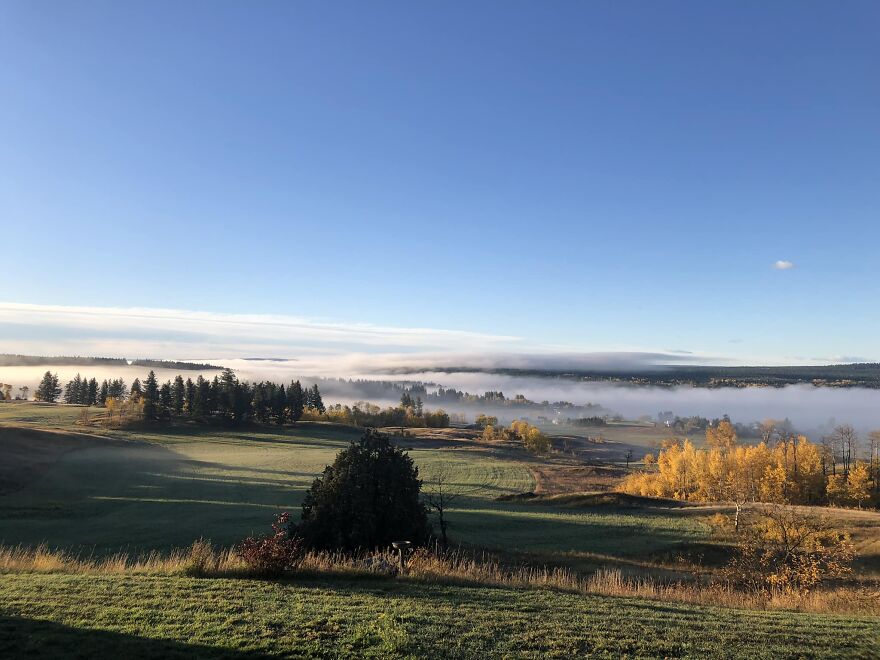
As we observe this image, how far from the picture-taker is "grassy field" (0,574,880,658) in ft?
28.0

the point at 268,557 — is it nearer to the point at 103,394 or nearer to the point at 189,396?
the point at 189,396

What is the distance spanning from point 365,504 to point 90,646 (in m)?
15.7

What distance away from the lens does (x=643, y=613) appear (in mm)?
11461

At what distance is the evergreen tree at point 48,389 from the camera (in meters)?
182

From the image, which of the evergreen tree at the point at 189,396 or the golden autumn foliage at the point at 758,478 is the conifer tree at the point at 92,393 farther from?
the golden autumn foliage at the point at 758,478

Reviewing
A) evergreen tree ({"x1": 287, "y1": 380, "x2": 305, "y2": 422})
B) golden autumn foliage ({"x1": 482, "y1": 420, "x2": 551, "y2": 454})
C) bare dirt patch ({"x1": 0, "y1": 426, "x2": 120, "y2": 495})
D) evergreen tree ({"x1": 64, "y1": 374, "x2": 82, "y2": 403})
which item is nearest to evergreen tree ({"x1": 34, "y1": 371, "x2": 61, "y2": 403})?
evergreen tree ({"x1": 64, "y1": 374, "x2": 82, "y2": 403})

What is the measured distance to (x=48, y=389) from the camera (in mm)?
182500

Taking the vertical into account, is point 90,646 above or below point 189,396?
above

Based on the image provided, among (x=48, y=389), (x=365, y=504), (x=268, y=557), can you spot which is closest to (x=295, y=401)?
(x=48, y=389)

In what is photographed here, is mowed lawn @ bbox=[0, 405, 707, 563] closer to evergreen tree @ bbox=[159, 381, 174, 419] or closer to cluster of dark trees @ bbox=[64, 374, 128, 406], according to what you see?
evergreen tree @ bbox=[159, 381, 174, 419]

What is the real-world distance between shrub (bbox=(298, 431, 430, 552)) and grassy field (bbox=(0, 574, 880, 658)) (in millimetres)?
Result: 10580

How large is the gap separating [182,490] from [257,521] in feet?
80.1

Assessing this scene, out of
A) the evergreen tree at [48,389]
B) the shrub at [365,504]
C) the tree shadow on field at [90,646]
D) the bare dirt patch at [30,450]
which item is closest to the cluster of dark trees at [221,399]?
the bare dirt patch at [30,450]

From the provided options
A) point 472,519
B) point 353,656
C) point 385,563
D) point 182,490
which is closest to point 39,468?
point 182,490
